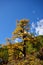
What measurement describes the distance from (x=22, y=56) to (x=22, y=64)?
3469mm

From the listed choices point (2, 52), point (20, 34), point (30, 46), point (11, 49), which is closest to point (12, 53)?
point (11, 49)

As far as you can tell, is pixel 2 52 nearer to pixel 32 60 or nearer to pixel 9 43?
pixel 9 43

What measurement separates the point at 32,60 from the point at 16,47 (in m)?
3.17

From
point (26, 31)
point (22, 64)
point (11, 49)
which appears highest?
point (26, 31)

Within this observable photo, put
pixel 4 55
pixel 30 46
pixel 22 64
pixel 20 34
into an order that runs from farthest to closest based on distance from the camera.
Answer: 1. pixel 4 55
2. pixel 30 46
3. pixel 20 34
4. pixel 22 64

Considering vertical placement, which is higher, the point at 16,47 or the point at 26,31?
the point at 26,31

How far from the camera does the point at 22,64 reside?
79.4 ft

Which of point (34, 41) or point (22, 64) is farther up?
point (34, 41)

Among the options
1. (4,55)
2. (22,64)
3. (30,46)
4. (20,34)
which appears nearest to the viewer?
(22,64)

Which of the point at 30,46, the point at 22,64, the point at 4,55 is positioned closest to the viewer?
the point at 22,64

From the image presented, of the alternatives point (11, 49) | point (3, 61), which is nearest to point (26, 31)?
point (11, 49)

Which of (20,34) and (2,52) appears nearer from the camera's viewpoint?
(20,34)

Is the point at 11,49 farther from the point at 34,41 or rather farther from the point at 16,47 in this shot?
the point at 34,41

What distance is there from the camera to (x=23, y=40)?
26.6m
